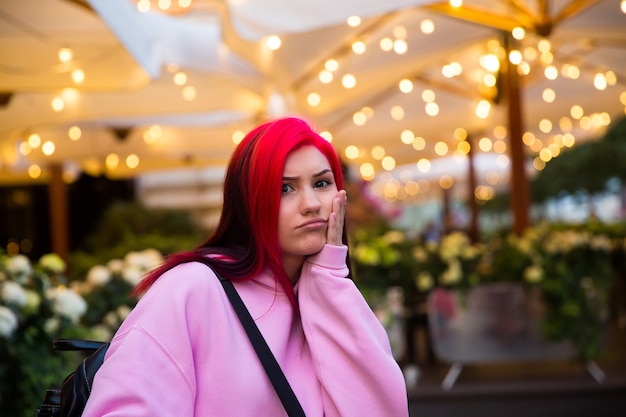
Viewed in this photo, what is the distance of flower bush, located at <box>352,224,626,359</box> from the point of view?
7.05 meters

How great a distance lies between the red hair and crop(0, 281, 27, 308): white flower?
77.6 inches

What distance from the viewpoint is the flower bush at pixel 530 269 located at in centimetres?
705

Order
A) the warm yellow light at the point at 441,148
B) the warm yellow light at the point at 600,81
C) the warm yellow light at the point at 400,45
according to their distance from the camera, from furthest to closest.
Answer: the warm yellow light at the point at 441,148 < the warm yellow light at the point at 600,81 < the warm yellow light at the point at 400,45

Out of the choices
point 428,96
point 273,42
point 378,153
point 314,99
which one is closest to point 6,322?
point 273,42

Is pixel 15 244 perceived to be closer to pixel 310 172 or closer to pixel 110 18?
pixel 110 18

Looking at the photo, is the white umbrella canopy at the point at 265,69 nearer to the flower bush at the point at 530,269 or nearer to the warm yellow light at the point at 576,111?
the warm yellow light at the point at 576,111

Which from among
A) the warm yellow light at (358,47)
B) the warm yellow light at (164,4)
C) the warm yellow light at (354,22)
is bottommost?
the warm yellow light at (358,47)

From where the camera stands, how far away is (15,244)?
18.6 metres

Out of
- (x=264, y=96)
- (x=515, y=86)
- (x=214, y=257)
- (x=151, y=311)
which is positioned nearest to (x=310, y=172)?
(x=214, y=257)

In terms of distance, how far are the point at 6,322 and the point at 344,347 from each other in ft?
7.11

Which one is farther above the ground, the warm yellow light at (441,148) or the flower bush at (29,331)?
the warm yellow light at (441,148)

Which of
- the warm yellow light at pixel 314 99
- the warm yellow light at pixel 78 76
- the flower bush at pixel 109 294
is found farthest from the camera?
the warm yellow light at pixel 314 99

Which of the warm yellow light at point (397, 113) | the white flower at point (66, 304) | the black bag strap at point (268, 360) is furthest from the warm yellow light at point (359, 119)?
the black bag strap at point (268, 360)

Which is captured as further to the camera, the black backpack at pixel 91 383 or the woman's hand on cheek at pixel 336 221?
the woman's hand on cheek at pixel 336 221
